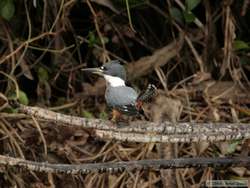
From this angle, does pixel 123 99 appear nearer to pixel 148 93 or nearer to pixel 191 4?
pixel 148 93

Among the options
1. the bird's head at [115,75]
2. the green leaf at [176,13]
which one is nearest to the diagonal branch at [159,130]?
the bird's head at [115,75]

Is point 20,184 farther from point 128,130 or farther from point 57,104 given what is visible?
point 128,130

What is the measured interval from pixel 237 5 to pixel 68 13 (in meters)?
0.89

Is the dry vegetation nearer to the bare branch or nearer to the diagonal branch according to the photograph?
the bare branch

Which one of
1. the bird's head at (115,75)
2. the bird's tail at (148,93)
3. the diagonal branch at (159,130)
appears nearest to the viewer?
the diagonal branch at (159,130)

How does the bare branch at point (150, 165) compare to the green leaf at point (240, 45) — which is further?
the green leaf at point (240, 45)

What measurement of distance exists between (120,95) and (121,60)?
0.91 meters

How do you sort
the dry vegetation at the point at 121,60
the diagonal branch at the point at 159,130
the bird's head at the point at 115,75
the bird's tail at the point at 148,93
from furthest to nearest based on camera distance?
1. the dry vegetation at the point at 121,60
2. the bird's head at the point at 115,75
3. the bird's tail at the point at 148,93
4. the diagonal branch at the point at 159,130

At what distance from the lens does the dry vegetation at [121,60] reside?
9.50ft

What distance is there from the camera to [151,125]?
1.99m

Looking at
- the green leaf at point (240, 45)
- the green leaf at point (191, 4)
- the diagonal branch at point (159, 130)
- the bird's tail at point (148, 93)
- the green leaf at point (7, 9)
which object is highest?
the green leaf at point (191, 4)

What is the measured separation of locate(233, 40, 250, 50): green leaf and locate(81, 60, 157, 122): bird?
867 mm

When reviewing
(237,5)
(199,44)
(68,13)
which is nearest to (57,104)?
(68,13)

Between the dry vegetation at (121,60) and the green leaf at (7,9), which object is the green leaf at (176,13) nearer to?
the dry vegetation at (121,60)
